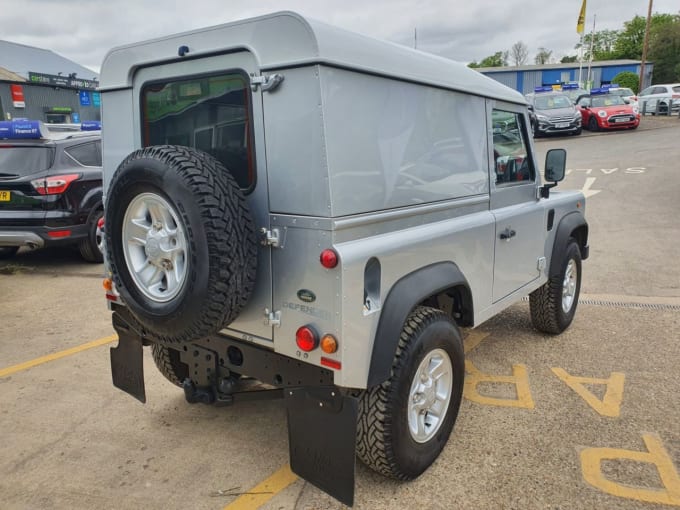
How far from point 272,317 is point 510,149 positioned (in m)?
2.27

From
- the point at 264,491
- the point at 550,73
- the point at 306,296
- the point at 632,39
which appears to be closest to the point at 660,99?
the point at 550,73

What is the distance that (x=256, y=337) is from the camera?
2.61 meters

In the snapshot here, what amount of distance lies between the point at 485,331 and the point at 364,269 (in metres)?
2.95

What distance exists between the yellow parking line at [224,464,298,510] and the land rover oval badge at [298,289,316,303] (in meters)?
1.06

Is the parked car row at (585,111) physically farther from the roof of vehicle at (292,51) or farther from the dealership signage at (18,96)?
the dealership signage at (18,96)

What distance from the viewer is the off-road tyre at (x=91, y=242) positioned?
724 cm

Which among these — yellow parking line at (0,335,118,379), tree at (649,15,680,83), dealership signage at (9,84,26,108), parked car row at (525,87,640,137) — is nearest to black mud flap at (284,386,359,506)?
yellow parking line at (0,335,118,379)

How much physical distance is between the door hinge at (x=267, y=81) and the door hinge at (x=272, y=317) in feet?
3.23

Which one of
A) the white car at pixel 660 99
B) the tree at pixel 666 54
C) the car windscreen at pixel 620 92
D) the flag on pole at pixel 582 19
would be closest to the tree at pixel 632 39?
the tree at pixel 666 54

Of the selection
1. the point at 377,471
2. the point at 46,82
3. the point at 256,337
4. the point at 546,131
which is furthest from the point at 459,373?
the point at 46,82

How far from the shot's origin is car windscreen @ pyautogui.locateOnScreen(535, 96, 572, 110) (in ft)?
63.6

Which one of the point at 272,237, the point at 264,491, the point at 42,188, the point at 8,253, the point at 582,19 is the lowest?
the point at 264,491

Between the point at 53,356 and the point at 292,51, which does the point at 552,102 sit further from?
the point at 292,51

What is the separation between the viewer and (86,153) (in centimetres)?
732
